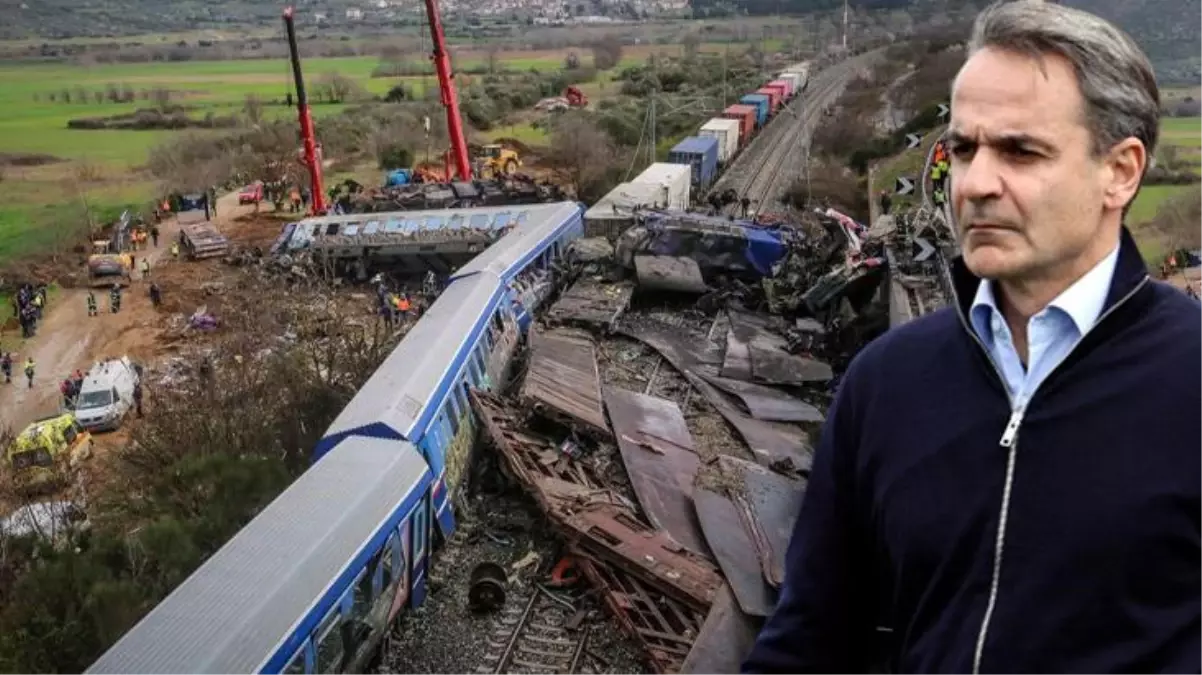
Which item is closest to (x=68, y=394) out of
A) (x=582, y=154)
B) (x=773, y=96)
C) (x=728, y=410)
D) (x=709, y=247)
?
(x=709, y=247)

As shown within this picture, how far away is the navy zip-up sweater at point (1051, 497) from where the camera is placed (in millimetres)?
1515

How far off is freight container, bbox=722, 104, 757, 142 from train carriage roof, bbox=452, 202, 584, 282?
19.1 metres

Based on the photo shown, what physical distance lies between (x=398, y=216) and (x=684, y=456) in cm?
1892

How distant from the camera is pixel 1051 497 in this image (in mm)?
1549

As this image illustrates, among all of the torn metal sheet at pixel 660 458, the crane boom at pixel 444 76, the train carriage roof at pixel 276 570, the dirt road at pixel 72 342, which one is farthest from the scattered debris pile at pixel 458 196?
the train carriage roof at pixel 276 570

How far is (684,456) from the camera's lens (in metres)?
14.5

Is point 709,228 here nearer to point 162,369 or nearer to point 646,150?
point 162,369

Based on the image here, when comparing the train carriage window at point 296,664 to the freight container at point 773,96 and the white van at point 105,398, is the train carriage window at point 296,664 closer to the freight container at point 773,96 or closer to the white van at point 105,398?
the white van at point 105,398

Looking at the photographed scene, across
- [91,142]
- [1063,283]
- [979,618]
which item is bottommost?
[91,142]

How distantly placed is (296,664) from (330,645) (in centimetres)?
70

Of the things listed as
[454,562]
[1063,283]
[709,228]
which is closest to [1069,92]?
[1063,283]

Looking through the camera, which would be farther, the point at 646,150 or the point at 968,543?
the point at 646,150

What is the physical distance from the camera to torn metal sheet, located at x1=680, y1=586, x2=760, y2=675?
879 centimetres

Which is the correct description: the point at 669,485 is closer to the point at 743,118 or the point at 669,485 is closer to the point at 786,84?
the point at 743,118
